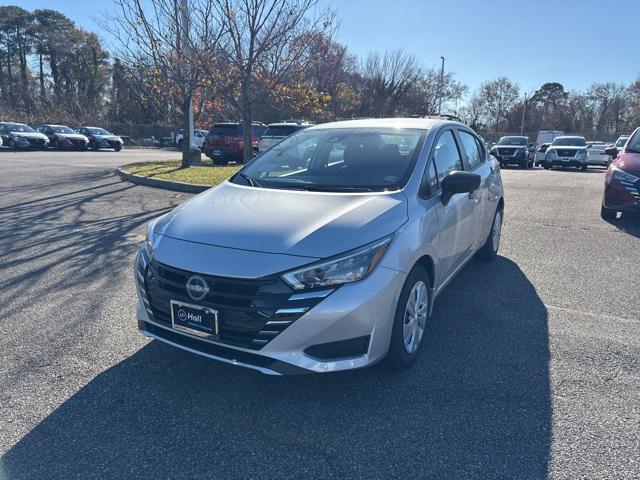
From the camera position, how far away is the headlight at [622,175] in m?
7.65

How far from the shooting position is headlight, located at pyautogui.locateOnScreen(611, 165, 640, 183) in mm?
7650

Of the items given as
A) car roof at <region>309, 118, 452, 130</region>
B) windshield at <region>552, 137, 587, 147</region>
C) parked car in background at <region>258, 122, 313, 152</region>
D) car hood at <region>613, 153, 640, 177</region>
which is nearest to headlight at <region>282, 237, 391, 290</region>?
car roof at <region>309, 118, 452, 130</region>

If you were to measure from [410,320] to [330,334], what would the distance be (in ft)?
2.61

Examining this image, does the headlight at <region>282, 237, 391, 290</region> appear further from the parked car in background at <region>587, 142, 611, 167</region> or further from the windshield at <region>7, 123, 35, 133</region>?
the windshield at <region>7, 123, 35, 133</region>

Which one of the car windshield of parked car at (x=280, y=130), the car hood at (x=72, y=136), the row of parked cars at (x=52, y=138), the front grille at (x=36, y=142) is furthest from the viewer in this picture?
the car hood at (x=72, y=136)

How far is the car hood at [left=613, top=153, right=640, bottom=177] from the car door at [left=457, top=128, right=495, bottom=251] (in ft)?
11.7

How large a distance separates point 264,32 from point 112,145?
21.7 meters

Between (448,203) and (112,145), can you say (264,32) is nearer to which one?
(448,203)

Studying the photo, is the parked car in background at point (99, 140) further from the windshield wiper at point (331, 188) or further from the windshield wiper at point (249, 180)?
the windshield wiper at point (331, 188)

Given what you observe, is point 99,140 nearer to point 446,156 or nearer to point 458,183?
point 446,156

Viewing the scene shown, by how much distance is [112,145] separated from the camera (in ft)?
103

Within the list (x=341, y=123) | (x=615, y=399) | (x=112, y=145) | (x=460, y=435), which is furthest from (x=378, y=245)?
(x=112, y=145)

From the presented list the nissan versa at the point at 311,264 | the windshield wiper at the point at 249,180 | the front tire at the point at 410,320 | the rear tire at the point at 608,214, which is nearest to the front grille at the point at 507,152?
the rear tire at the point at 608,214

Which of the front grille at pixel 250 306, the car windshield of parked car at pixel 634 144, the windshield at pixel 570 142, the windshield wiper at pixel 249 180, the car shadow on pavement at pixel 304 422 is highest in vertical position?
the windshield at pixel 570 142
